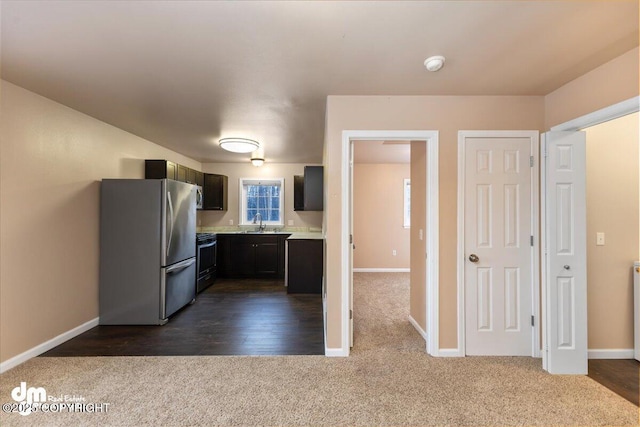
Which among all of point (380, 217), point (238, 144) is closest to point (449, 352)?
point (238, 144)

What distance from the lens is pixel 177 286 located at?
346cm

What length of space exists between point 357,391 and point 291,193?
182 inches

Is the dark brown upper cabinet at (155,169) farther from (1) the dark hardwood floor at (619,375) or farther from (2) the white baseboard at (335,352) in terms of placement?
(1) the dark hardwood floor at (619,375)

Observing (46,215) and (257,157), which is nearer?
(46,215)

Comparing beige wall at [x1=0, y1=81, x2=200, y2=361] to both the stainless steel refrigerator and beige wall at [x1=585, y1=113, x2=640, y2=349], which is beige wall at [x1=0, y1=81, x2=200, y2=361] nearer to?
the stainless steel refrigerator

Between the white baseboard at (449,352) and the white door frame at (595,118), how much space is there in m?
0.66

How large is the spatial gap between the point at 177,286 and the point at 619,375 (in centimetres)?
464

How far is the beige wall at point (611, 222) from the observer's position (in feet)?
7.90

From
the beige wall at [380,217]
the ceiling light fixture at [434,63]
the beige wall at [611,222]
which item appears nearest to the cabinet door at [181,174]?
the beige wall at [380,217]

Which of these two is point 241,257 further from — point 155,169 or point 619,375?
point 619,375

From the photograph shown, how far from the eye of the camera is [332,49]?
1.73m

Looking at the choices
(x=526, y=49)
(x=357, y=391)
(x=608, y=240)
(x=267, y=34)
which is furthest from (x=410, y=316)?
(x=267, y=34)

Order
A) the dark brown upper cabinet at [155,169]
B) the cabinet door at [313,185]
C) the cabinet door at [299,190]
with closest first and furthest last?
1. the dark brown upper cabinet at [155,169]
2. the cabinet door at [313,185]
3. the cabinet door at [299,190]

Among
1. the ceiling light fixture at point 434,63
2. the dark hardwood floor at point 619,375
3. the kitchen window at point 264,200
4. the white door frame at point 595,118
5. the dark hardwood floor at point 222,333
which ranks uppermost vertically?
the ceiling light fixture at point 434,63
